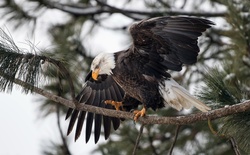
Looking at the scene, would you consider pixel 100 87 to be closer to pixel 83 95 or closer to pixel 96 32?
pixel 83 95

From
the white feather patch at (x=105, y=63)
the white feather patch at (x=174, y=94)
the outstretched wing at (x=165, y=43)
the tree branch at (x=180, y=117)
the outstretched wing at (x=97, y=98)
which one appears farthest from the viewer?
the outstretched wing at (x=97, y=98)

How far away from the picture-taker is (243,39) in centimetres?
470

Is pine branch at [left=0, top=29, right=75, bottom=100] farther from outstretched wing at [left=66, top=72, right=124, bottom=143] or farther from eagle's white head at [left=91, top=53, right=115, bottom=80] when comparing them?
outstretched wing at [left=66, top=72, right=124, bottom=143]

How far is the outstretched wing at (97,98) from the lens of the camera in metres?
4.66

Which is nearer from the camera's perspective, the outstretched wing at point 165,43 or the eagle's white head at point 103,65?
the outstretched wing at point 165,43

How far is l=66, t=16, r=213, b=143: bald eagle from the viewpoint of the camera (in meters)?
4.03

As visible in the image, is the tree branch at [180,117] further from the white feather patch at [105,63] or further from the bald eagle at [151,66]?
the white feather patch at [105,63]

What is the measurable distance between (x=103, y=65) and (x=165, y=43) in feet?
1.62

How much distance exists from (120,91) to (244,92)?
1.34 meters

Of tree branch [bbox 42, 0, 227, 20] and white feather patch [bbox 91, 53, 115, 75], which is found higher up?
white feather patch [bbox 91, 53, 115, 75]

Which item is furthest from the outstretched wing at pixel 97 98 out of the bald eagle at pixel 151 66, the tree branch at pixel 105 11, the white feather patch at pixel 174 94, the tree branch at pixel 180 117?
the tree branch at pixel 105 11

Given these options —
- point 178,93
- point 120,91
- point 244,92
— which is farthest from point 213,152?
point 244,92

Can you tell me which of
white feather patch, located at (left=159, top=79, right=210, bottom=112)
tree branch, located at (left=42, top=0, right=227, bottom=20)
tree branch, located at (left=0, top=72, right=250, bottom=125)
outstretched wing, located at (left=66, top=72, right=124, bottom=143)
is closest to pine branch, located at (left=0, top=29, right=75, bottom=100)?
tree branch, located at (left=0, top=72, right=250, bottom=125)

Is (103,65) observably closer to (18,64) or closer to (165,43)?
(165,43)
